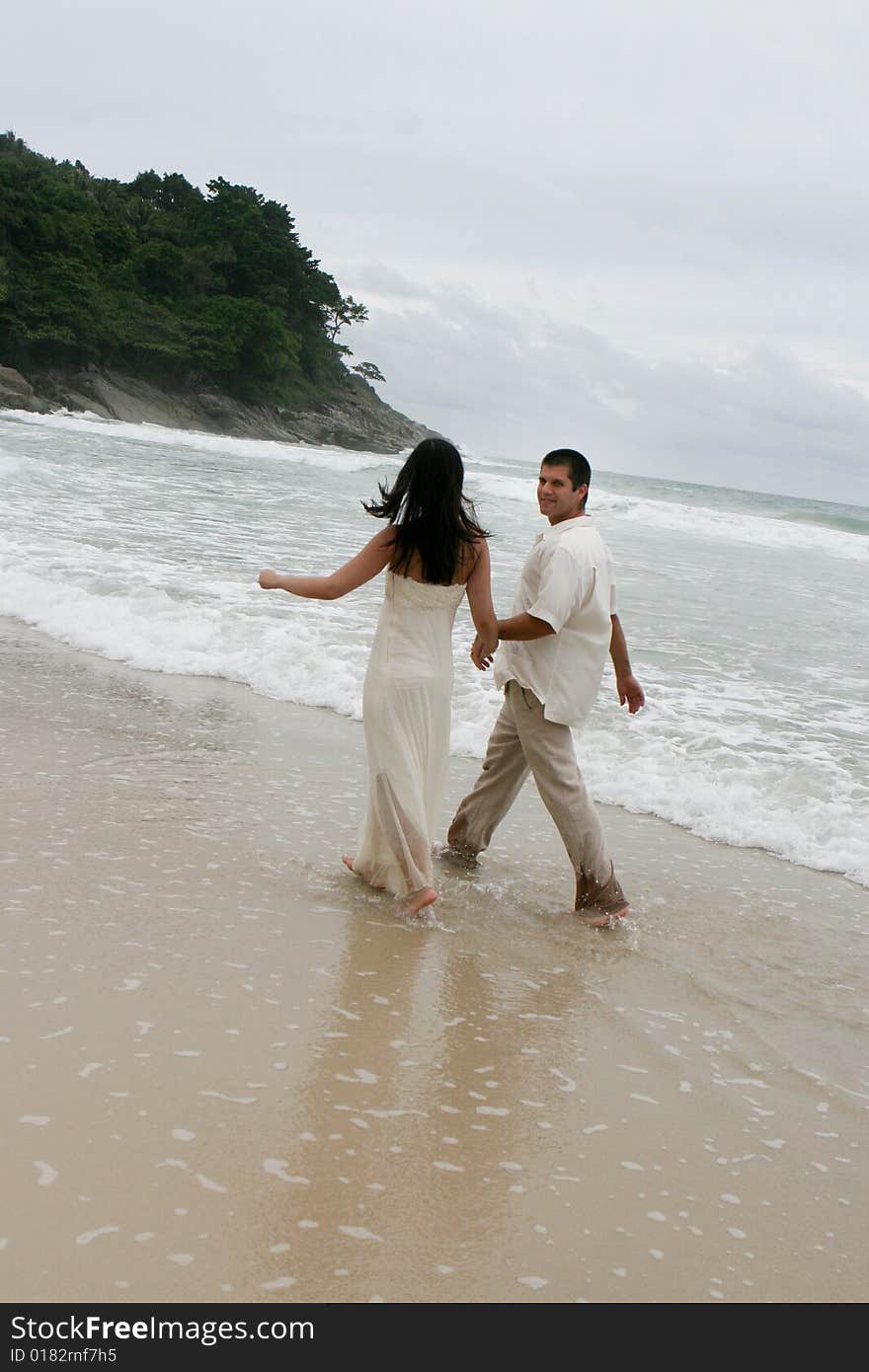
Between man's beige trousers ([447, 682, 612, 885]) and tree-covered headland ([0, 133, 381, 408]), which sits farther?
tree-covered headland ([0, 133, 381, 408])

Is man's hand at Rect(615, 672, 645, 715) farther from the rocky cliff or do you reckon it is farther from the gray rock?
the rocky cliff

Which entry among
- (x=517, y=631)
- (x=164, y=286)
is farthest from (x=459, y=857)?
(x=164, y=286)

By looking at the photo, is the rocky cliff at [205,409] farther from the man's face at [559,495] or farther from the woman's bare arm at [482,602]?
the woman's bare arm at [482,602]

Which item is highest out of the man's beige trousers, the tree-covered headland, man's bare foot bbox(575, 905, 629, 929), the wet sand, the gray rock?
the tree-covered headland

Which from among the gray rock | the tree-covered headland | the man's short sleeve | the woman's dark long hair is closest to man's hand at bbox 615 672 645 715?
the man's short sleeve

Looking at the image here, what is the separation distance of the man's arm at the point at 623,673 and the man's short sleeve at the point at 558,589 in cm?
40

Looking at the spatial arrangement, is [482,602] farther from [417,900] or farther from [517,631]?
[417,900]

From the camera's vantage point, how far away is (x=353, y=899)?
4246 millimetres

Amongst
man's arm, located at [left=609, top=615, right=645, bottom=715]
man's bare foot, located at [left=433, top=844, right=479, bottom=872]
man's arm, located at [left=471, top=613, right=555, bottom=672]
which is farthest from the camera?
man's bare foot, located at [left=433, top=844, right=479, bottom=872]

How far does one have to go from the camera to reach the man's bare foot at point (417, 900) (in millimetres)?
4102

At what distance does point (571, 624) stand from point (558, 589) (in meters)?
0.21

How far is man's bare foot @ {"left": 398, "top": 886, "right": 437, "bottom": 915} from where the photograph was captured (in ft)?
13.5

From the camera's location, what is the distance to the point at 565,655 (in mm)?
4371
